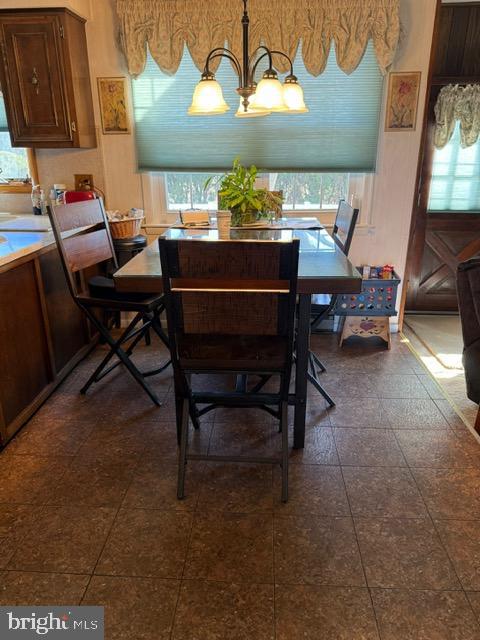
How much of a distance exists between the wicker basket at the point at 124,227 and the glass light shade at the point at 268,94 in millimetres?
1375

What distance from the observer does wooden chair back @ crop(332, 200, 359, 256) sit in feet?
7.58

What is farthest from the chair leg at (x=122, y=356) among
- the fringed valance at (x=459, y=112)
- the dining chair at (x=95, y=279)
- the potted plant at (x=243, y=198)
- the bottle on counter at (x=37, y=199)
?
the fringed valance at (x=459, y=112)

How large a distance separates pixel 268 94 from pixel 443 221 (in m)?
2.35

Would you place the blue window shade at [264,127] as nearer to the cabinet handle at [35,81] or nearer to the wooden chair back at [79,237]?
the cabinet handle at [35,81]

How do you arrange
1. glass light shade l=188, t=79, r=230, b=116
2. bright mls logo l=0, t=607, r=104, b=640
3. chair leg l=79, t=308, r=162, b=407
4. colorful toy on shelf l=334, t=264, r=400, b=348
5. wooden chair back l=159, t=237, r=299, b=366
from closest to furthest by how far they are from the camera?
bright mls logo l=0, t=607, r=104, b=640 → wooden chair back l=159, t=237, r=299, b=366 → glass light shade l=188, t=79, r=230, b=116 → chair leg l=79, t=308, r=162, b=407 → colorful toy on shelf l=334, t=264, r=400, b=348

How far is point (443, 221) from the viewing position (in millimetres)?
3629

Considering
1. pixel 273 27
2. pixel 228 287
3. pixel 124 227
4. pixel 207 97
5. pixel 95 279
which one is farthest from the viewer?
pixel 124 227

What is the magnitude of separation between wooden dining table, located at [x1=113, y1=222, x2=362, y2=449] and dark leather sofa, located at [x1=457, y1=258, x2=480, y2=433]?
0.53 meters

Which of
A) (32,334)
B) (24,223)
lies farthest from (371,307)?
(24,223)

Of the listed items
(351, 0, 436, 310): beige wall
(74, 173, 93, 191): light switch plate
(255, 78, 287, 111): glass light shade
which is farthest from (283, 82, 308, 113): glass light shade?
(74, 173, 93, 191): light switch plate

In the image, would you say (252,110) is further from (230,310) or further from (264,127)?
(264,127)

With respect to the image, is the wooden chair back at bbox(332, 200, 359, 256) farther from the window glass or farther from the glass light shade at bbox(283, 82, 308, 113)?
the window glass

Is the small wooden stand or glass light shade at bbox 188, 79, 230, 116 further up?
glass light shade at bbox 188, 79, 230, 116

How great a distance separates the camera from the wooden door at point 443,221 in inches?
127
